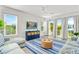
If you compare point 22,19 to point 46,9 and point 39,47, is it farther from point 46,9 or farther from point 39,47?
point 39,47

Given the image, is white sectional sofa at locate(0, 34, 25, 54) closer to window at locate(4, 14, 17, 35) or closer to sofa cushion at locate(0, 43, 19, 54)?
sofa cushion at locate(0, 43, 19, 54)

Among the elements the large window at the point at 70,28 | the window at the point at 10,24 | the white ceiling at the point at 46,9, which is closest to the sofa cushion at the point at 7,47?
the window at the point at 10,24

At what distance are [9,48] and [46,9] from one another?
107cm

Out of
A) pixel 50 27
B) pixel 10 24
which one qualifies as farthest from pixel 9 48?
pixel 50 27

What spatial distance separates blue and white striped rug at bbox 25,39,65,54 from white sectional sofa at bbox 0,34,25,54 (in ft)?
0.60

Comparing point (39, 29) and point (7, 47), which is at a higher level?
point (39, 29)

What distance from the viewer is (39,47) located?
231cm

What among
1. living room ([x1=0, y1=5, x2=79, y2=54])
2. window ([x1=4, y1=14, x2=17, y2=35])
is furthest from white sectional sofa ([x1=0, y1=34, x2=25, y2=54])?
window ([x1=4, y1=14, x2=17, y2=35])

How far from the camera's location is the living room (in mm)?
2258

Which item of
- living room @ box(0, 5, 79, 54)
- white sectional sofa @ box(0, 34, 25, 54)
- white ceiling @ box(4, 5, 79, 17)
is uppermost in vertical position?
white ceiling @ box(4, 5, 79, 17)

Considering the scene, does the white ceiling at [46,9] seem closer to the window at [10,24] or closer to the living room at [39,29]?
the living room at [39,29]

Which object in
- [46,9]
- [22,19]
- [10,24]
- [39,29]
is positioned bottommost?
[39,29]

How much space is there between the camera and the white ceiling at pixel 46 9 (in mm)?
2234
